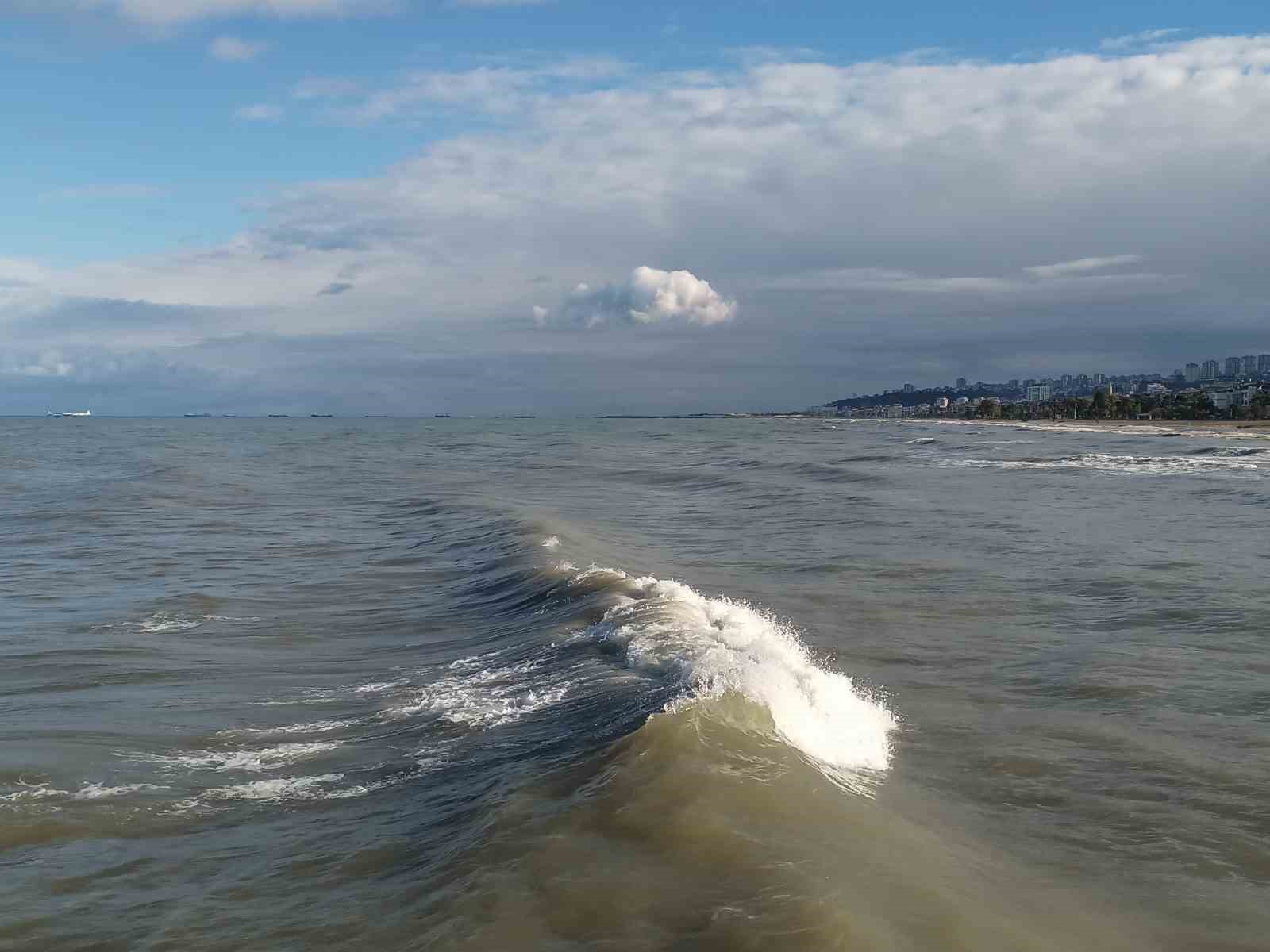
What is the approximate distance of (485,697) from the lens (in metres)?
9.87

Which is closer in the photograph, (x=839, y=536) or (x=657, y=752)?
(x=657, y=752)

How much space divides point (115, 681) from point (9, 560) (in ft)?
38.5

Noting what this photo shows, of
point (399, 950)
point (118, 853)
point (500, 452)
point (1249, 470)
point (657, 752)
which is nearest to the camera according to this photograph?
point (399, 950)

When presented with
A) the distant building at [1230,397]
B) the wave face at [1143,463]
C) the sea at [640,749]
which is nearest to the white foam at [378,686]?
the sea at [640,749]

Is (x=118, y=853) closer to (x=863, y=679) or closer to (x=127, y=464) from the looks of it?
(x=863, y=679)

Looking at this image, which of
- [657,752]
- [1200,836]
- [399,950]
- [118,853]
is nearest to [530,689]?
[657,752]

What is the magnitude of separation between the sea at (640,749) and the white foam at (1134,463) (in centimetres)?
2627

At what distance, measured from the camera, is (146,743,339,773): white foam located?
8.02 meters

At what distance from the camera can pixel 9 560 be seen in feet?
64.8

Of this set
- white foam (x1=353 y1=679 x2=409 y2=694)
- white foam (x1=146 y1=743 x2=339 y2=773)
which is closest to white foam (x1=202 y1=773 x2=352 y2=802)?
white foam (x1=146 y1=743 x2=339 y2=773)

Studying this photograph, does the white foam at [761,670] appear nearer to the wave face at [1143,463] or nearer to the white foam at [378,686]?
the white foam at [378,686]

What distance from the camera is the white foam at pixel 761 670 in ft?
27.6

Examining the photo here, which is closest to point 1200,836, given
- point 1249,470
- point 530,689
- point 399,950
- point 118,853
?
point 399,950

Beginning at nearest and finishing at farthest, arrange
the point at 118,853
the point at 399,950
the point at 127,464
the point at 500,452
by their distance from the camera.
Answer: the point at 399,950
the point at 118,853
the point at 127,464
the point at 500,452
